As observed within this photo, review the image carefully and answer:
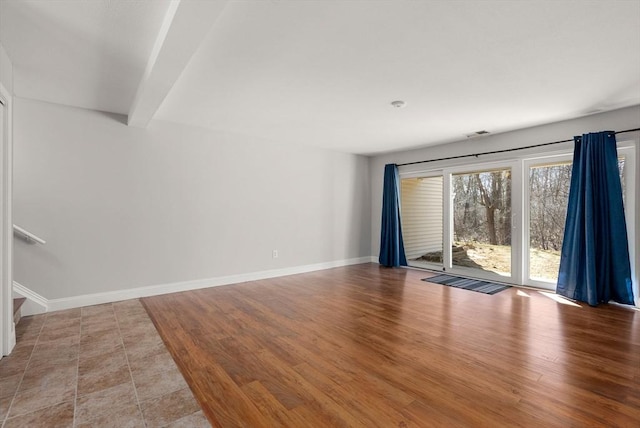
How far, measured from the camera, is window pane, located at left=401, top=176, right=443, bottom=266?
245 inches

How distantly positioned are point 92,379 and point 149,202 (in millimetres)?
2515

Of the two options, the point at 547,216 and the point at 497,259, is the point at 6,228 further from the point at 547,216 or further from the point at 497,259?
the point at 547,216

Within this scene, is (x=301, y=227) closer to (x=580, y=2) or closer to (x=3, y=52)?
(x=3, y=52)

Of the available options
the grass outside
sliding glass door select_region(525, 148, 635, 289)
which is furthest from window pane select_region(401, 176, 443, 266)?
sliding glass door select_region(525, 148, 635, 289)

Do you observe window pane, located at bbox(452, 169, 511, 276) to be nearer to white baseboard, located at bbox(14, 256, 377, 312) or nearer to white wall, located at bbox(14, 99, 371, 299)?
white wall, located at bbox(14, 99, 371, 299)

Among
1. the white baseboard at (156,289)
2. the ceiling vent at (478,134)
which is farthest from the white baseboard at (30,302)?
the ceiling vent at (478,134)

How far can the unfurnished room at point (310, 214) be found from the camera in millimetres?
1901

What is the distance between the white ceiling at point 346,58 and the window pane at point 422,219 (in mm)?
2386

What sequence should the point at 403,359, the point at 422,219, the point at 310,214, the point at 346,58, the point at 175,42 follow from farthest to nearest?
the point at 422,219 < the point at 310,214 < the point at 346,58 < the point at 403,359 < the point at 175,42

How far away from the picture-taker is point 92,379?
6.89 ft

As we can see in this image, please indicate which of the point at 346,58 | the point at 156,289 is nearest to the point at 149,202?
the point at 156,289

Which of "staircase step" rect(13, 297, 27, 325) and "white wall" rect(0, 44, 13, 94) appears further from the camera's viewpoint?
"staircase step" rect(13, 297, 27, 325)

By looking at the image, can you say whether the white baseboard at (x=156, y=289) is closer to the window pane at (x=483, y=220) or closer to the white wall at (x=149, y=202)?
the white wall at (x=149, y=202)

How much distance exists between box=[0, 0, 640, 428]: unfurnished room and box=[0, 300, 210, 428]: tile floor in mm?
19
